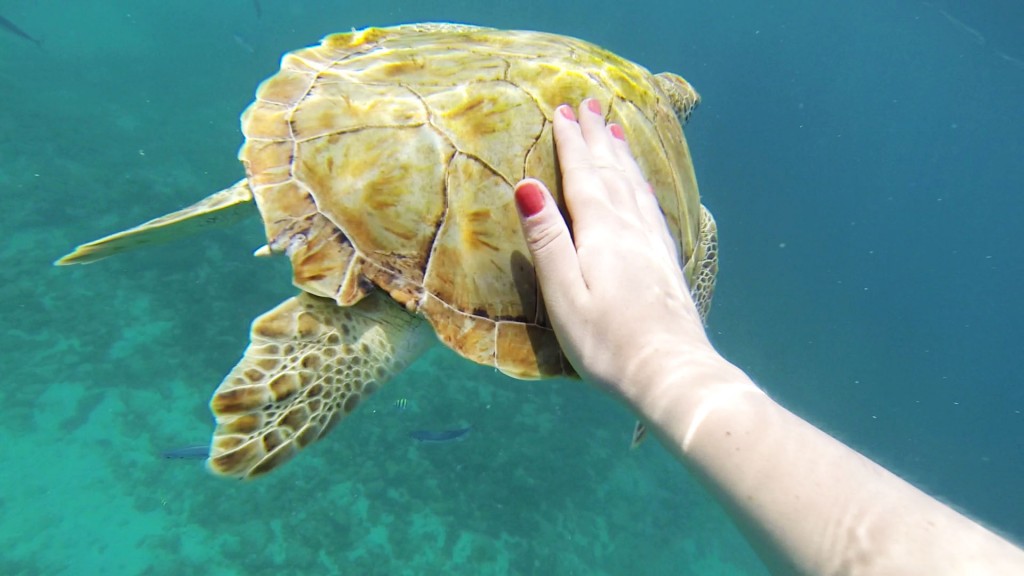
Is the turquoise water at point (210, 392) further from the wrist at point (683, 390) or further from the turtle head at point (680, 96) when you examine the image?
the turtle head at point (680, 96)

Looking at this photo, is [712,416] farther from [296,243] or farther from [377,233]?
[296,243]

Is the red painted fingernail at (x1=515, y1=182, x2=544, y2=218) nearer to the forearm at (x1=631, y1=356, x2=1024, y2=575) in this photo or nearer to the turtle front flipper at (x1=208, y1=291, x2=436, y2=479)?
the forearm at (x1=631, y1=356, x2=1024, y2=575)


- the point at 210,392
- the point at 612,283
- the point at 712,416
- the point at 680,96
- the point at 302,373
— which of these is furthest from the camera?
the point at 210,392

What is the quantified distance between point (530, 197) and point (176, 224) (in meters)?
1.74

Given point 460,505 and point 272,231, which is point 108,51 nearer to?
point 460,505

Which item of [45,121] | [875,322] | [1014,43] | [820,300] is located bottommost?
[875,322]

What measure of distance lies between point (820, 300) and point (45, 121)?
74.5ft

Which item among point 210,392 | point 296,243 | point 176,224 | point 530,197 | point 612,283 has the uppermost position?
point 530,197

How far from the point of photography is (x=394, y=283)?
6.84 feet

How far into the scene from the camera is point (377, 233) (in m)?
2.09

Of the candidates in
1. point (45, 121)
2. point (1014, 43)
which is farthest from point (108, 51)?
point (1014, 43)

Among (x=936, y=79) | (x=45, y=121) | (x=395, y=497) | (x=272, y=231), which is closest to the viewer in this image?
(x=272, y=231)

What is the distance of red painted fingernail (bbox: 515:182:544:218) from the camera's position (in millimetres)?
1506

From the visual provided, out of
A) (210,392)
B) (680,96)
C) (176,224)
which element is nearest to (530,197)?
(176,224)
